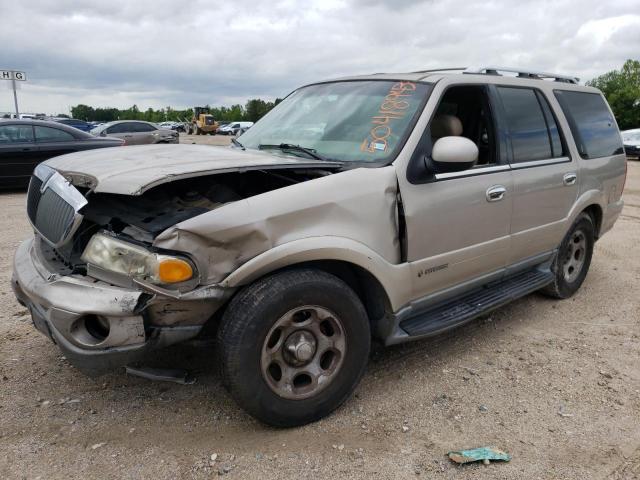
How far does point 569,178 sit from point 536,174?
554 mm

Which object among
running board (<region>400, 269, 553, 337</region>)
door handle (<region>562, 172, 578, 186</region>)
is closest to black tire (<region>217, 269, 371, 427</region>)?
running board (<region>400, 269, 553, 337</region>)

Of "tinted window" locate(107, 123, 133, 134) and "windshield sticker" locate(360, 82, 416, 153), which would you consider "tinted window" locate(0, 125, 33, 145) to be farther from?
"tinted window" locate(107, 123, 133, 134)

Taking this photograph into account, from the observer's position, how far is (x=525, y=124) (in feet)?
12.8

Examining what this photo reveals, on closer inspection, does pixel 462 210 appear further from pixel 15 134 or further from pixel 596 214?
pixel 15 134

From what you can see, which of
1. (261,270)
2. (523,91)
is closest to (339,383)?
(261,270)

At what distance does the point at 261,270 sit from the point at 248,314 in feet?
0.70

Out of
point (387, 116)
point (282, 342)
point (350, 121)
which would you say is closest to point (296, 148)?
point (350, 121)

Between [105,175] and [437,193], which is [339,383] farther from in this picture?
[105,175]

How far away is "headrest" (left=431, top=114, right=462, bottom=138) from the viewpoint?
351cm

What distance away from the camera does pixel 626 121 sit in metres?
41.8

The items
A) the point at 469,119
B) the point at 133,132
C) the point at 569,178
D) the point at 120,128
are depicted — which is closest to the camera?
the point at 469,119

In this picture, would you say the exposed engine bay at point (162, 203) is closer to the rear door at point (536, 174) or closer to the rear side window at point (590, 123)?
the rear door at point (536, 174)

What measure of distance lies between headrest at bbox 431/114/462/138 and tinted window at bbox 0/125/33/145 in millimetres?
9048

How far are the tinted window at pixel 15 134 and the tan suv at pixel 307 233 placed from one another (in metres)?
7.70
